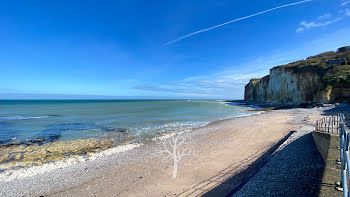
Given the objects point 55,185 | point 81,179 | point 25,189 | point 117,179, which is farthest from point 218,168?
point 25,189

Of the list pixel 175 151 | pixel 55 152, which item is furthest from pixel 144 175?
pixel 55 152

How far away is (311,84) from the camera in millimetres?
38344

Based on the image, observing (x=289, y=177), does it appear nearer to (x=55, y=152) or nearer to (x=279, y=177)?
(x=279, y=177)

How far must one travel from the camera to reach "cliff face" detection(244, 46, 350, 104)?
33.1m

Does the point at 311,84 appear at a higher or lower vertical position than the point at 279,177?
higher

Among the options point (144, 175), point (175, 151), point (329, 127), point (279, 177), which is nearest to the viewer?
point (279, 177)

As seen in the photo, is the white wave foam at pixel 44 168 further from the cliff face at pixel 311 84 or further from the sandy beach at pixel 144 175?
the cliff face at pixel 311 84

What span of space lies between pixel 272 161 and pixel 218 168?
243cm

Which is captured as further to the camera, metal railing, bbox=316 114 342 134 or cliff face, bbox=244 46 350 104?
cliff face, bbox=244 46 350 104

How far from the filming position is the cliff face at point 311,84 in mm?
33094

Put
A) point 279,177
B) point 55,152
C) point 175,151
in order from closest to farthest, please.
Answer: point 279,177 < point 175,151 < point 55,152

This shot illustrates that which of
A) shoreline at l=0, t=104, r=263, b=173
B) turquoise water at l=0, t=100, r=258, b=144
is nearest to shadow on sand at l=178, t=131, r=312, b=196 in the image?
shoreline at l=0, t=104, r=263, b=173

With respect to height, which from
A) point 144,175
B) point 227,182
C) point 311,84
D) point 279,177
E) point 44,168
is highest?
point 311,84

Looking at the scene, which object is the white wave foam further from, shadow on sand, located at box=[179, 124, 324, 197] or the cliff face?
the cliff face
